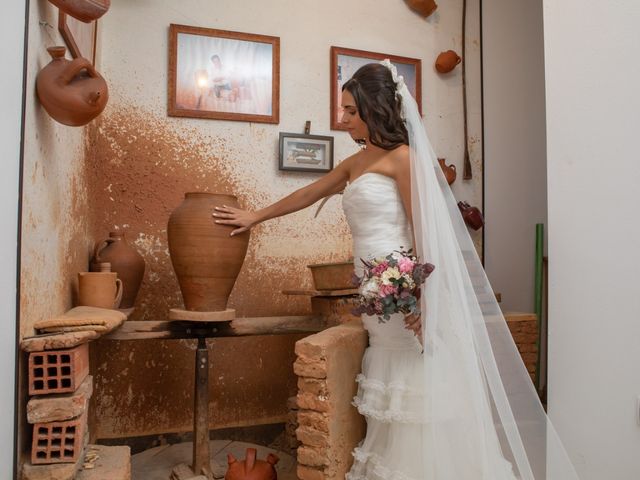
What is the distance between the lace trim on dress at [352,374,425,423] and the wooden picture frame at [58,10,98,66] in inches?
81.9

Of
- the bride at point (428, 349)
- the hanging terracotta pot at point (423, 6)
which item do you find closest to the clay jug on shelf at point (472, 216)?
the hanging terracotta pot at point (423, 6)

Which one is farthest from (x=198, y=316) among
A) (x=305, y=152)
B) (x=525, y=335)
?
(x=525, y=335)

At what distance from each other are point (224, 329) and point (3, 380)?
1.39 metres

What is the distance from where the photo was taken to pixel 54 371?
2.03 m

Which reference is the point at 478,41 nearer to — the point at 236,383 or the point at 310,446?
the point at 236,383

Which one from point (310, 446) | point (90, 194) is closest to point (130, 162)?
point (90, 194)

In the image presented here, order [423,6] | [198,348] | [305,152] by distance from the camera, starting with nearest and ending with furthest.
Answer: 1. [198,348]
2. [305,152]
3. [423,6]

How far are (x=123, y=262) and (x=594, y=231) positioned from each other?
244 cm

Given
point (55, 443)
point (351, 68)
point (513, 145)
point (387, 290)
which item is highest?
point (351, 68)

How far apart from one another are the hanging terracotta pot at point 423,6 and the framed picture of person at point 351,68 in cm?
38

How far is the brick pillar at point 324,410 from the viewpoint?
237 cm

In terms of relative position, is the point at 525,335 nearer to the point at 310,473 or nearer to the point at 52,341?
the point at 310,473

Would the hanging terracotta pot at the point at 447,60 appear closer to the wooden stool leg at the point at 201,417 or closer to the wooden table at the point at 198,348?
the wooden table at the point at 198,348

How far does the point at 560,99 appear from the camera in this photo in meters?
2.72
